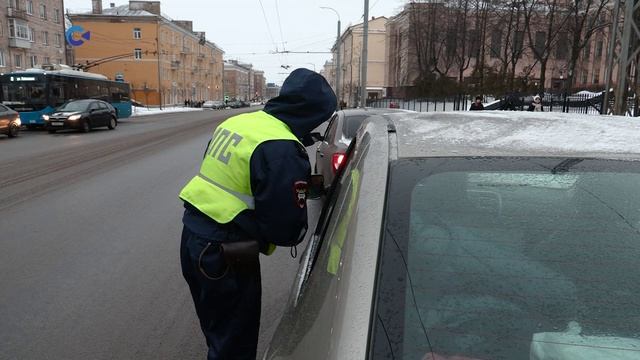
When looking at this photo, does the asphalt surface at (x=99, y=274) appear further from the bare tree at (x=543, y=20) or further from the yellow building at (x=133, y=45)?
the yellow building at (x=133, y=45)

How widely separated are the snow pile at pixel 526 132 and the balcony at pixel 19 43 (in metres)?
58.0

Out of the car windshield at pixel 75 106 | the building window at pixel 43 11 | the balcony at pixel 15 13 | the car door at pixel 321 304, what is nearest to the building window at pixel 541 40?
the car windshield at pixel 75 106

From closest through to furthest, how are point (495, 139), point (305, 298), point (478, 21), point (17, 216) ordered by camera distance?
point (305, 298) < point (495, 139) < point (17, 216) < point (478, 21)

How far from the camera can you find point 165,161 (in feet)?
45.7

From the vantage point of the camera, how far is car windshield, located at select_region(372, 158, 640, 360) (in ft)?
4.59

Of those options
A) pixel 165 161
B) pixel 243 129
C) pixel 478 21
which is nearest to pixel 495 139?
pixel 243 129

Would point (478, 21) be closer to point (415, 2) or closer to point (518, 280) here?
point (415, 2)

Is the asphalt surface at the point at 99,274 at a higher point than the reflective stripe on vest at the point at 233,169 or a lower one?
lower

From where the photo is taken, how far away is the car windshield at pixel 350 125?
24.9 ft

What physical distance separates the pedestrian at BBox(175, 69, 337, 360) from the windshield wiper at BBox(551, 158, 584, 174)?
3.44 feet

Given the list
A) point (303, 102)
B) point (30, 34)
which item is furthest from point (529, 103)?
point (30, 34)

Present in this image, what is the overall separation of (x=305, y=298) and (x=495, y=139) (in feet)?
3.05

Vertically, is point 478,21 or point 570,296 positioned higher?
point 478,21

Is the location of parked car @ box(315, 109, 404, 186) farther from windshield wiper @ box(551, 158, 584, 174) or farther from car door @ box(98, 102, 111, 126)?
car door @ box(98, 102, 111, 126)
